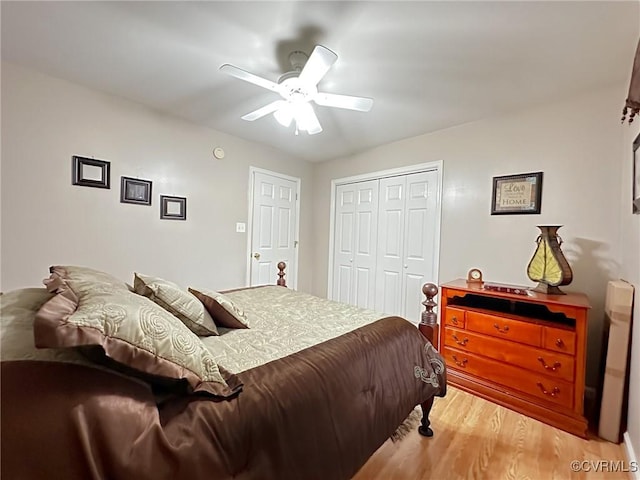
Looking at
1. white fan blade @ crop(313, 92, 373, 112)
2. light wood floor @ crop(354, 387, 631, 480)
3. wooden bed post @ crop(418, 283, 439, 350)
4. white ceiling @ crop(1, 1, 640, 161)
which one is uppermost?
white ceiling @ crop(1, 1, 640, 161)

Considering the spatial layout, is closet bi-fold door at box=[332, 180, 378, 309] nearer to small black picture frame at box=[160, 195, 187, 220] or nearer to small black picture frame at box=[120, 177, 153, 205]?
small black picture frame at box=[160, 195, 187, 220]

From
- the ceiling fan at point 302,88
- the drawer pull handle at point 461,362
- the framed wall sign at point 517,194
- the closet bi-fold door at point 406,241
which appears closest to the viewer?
the ceiling fan at point 302,88

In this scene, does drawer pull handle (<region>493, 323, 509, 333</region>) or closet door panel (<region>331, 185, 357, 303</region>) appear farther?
closet door panel (<region>331, 185, 357, 303</region>)

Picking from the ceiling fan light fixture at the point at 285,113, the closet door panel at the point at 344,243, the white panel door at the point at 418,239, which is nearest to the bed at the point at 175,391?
the ceiling fan light fixture at the point at 285,113

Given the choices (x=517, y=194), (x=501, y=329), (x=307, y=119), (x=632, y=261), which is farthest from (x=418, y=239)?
(x=307, y=119)

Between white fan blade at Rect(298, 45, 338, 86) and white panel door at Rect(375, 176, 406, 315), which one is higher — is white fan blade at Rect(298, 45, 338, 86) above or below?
above

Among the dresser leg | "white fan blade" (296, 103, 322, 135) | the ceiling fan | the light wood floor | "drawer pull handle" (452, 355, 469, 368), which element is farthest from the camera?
"drawer pull handle" (452, 355, 469, 368)

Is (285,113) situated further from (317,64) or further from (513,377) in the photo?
(513,377)

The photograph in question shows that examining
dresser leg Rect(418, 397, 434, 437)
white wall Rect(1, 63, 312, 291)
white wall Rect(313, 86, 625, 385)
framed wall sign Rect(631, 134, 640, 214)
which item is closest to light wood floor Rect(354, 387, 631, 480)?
dresser leg Rect(418, 397, 434, 437)

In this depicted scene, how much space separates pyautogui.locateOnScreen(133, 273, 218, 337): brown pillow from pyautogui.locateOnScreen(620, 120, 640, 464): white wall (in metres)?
2.27

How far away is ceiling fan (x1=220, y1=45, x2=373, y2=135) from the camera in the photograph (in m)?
1.64

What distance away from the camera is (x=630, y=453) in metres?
1.55

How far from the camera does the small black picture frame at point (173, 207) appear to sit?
295cm

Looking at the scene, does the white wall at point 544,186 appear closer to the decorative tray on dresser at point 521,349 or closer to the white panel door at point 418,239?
the white panel door at point 418,239
